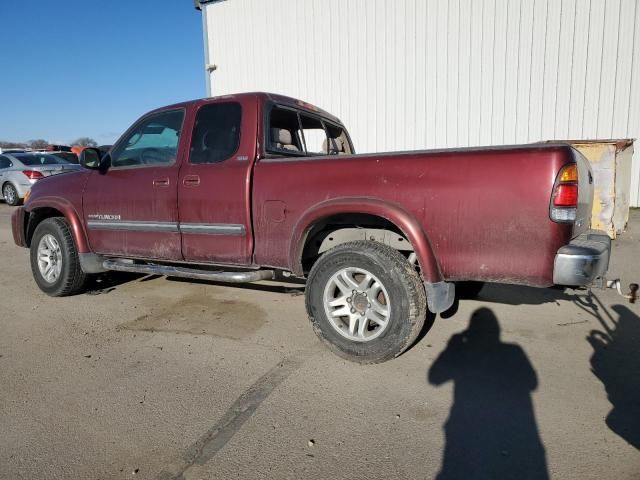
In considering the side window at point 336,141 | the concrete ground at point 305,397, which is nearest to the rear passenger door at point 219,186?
the concrete ground at point 305,397

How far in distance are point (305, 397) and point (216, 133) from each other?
2382 mm

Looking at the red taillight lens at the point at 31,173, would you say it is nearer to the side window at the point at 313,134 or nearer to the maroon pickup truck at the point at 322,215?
Result: the maroon pickup truck at the point at 322,215

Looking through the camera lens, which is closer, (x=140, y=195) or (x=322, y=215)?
(x=322, y=215)

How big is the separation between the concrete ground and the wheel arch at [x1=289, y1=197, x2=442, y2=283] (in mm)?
720

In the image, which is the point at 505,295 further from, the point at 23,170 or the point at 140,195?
the point at 23,170

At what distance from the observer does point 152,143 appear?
4395mm

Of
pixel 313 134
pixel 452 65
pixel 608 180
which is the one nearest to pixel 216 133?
pixel 313 134

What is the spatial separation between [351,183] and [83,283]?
3.46 meters

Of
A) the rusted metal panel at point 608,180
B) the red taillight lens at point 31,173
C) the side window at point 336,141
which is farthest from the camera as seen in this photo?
the red taillight lens at point 31,173

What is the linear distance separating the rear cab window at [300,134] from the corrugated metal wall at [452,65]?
290 inches

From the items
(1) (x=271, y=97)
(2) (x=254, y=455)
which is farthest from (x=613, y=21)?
(2) (x=254, y=455)

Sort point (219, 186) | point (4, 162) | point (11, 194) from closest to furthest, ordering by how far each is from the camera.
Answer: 1. point (219, 186)
2. point (11, 194)
3. point (4, 162)

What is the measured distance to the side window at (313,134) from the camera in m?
4.47

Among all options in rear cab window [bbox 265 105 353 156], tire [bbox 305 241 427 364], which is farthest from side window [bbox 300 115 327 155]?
tire [bbox 305 241 427 364]
